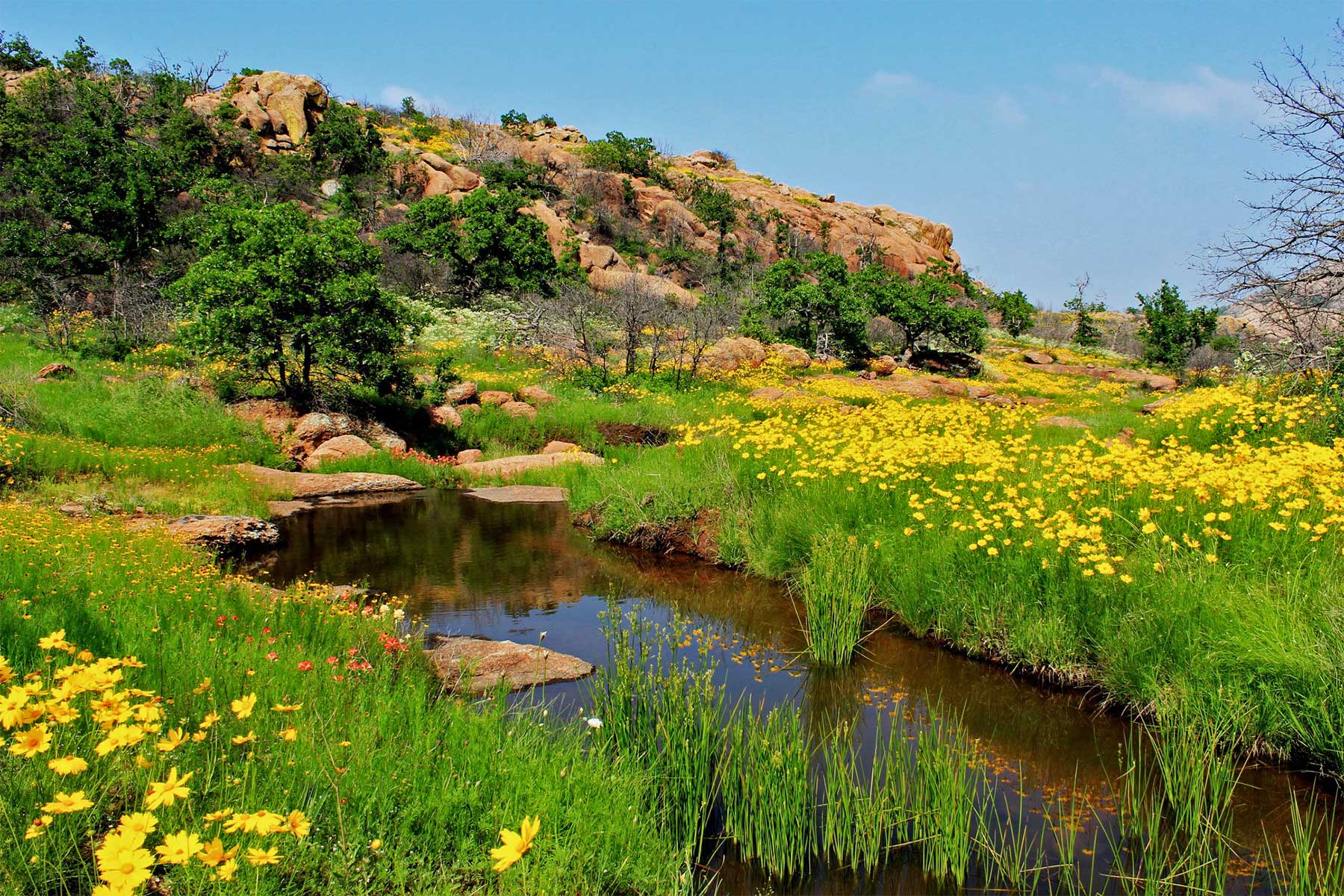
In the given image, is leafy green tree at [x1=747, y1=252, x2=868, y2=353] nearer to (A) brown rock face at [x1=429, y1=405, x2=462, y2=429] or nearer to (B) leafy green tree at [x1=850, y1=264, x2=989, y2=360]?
(B) leafy green tree at [x1=850, y1=264, x2=989, y2=360]

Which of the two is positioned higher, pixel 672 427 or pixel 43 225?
pixel 43 225

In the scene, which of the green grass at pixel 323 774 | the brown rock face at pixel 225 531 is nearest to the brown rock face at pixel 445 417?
the brown rock face at pixel 225 531

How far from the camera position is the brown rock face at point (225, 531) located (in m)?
10.1

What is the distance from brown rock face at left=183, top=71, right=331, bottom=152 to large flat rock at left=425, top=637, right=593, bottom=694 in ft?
179

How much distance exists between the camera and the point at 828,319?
36906 millimetres

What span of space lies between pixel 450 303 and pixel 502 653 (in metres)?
32.8

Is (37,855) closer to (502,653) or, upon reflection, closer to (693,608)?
(502,653)

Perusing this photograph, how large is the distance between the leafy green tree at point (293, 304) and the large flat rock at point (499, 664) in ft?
41.2

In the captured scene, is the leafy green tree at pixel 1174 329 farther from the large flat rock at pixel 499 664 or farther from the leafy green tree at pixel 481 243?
the large flat rock at pixel 499 664

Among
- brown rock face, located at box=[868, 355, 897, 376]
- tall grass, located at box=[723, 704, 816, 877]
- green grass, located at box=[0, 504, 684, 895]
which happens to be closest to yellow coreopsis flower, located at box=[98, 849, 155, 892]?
green grass, located at box=[0, 504, 684, 895]

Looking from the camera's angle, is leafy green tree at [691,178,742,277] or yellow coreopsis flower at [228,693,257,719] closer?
yellow coreopsis flower at [228,693,257,719]

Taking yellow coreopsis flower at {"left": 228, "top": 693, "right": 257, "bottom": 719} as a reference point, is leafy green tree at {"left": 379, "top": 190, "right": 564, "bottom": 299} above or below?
above

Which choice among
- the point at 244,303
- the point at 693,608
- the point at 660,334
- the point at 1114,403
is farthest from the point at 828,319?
the point at 693,608

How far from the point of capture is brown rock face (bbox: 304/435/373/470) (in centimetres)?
1634
